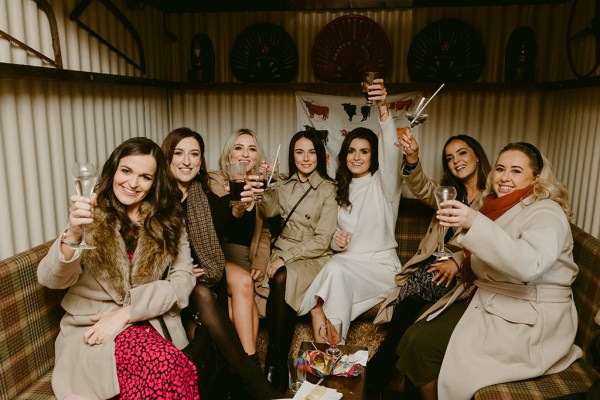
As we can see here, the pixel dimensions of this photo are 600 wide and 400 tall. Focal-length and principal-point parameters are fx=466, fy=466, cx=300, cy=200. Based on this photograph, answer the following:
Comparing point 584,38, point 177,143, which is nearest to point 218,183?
point 177,143

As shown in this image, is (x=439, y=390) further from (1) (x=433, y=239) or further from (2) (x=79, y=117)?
(2) (x=79, y=117)

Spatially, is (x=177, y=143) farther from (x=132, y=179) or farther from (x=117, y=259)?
(x=117, y=259)

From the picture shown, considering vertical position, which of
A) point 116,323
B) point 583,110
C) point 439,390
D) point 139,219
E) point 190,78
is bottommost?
point 439,390

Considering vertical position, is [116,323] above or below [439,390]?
above

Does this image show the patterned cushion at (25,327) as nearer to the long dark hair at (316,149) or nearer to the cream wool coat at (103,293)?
the cream wool coat at (103,293)

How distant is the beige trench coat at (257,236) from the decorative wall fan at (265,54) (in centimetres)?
108

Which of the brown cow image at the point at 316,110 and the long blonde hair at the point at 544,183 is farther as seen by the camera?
the brown cow image at the point at 316,110

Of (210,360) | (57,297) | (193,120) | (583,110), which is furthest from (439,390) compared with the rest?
(193,120)

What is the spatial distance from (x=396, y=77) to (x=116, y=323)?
2701 mm

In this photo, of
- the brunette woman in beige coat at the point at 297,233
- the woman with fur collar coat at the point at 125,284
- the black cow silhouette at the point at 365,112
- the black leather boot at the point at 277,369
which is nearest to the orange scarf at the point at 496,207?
the brunette woman in beige coat at the point at 297,233

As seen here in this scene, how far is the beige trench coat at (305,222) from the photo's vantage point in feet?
9.57

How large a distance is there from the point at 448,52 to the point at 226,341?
2.55 meters

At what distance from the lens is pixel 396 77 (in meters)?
3.62

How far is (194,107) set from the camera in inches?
155
